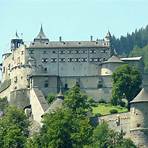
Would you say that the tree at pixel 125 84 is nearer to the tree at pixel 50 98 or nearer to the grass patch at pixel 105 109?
the grass patch at pixel 105 109

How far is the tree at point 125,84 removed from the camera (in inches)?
4648

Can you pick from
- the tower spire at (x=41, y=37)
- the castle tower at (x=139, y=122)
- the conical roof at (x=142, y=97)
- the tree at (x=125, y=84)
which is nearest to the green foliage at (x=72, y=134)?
the castle tower at (x=139, y=122)

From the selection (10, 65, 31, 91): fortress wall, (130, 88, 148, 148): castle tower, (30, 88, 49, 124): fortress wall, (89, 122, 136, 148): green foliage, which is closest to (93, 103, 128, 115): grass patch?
(30, 88, 49, 124): fortress wall

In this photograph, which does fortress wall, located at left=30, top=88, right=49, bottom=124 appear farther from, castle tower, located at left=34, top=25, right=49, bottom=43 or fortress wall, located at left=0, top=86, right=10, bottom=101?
castle tower, located at left=34, top=25, right=49, bottom=43

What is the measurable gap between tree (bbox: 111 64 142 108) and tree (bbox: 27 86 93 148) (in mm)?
11554

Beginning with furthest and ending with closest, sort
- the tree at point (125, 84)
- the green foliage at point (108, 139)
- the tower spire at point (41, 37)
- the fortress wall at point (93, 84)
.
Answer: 1. the tower spire at point (41, 37)
2. the fortress wall at point (93, 84)
3. the tree at point (125, 84)
4. the green foliage at point (108, 139)

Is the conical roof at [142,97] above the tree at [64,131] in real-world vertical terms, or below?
above

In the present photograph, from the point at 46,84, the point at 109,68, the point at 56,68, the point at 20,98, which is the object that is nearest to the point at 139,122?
the point at 46,84

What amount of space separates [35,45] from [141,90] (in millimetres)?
24575

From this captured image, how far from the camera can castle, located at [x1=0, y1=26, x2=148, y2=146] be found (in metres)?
123

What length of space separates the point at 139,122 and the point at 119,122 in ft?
9.29

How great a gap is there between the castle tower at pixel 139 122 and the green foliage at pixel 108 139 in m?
1.63

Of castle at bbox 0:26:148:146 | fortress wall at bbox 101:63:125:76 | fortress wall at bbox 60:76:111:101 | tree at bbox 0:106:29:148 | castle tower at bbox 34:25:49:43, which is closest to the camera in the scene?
tree at bbox 0:106:29:148

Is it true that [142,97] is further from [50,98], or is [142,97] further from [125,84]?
[50,98]
